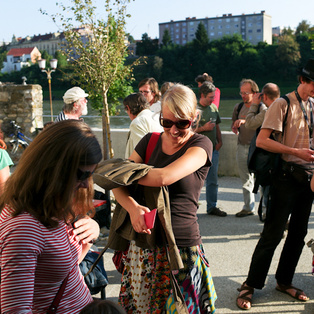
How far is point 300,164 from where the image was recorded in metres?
3.29

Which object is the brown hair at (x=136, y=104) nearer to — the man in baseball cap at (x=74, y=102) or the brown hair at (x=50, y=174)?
the man in baseball cap at (x=74, y=102)

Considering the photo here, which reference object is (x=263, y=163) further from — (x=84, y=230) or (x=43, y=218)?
(x=43, y=218)

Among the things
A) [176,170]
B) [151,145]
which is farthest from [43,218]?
[151,145]

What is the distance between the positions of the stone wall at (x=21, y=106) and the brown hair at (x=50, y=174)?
31.9 ft

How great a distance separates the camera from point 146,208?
7.22ft

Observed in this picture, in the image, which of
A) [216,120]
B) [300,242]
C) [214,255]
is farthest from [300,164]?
[216,120]

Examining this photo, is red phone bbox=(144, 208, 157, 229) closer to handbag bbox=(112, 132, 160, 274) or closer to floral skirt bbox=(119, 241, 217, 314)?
floral skirt bbox=(119, 241, 217, 314)

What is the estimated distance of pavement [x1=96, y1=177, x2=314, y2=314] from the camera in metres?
3.49

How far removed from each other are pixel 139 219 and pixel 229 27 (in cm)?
14366

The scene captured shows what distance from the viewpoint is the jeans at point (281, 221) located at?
10.9 ft

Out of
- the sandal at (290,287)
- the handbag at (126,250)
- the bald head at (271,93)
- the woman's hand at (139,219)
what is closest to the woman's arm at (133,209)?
the woman's hand at (139,219)

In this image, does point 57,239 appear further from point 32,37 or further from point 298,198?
point 32,37

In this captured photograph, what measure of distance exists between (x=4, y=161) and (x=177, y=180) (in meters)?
1.27

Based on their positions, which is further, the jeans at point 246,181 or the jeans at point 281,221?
the jeans at point 246,181
